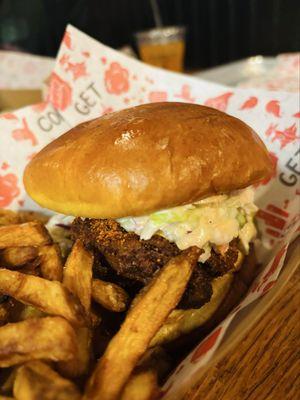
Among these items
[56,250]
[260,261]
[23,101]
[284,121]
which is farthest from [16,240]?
[23,101]

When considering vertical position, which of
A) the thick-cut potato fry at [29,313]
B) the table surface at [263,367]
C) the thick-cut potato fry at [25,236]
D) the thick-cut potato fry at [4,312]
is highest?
the thick-cut potato fry at [25,236]

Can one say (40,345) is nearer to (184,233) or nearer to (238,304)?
(184,233)

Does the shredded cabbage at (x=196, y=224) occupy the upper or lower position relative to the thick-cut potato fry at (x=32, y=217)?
upper

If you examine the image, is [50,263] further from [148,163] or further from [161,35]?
[161,35]

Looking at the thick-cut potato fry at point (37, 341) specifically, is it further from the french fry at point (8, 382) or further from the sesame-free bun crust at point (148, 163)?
the sesame-free bun crust at point (148, 163)

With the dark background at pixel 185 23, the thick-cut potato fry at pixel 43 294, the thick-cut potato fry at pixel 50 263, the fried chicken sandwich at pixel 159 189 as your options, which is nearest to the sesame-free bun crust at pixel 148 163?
the fried chicken sandwich at pixel 159 189

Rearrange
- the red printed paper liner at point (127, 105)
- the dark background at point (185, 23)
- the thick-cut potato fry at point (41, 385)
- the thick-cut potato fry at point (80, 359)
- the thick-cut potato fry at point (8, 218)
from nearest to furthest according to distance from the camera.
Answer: the thick-cut potato fry at point (41, 385)
the thick-cut potato fry at point (80, 359)
the thick-cut potato fry at point (8, 218)
the red printed paper liner at point (127, 105)
the dark background at point (185, 23)
